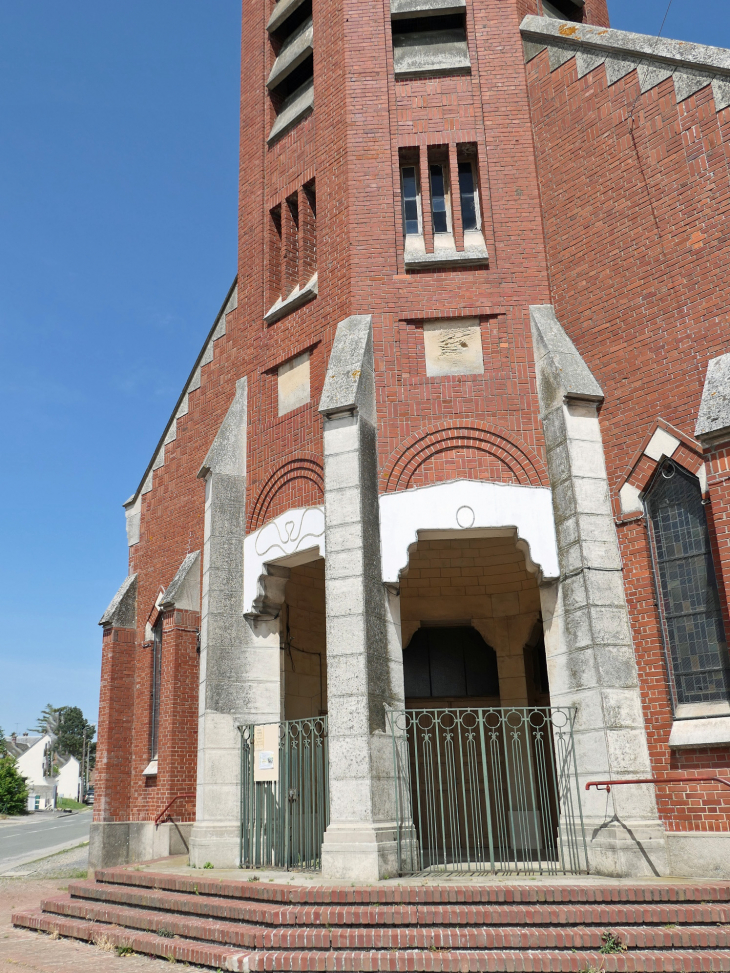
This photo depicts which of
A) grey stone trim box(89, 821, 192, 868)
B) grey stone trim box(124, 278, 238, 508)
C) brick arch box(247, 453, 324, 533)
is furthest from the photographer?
grey stone trim box(124, 278, 238, 508)

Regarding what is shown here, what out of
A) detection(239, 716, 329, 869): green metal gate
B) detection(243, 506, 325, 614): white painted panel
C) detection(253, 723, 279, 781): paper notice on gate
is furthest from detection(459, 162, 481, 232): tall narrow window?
detection(253, 723, 279, 781): paper notice on gate

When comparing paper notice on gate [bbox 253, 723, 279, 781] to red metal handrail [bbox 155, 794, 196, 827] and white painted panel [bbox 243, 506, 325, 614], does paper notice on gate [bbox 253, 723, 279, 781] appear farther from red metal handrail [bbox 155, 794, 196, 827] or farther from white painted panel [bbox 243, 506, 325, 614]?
red metal handrail [bbox 155, 794, 196, 827]

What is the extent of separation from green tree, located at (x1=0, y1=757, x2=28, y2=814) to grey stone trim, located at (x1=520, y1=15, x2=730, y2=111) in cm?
5200

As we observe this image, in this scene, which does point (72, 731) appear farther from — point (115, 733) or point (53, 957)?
point (53, 957)

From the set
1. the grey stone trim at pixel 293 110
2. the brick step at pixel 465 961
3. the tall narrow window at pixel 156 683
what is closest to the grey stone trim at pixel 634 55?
the grey stone trim at pixel 293 110

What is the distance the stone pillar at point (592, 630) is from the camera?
975cm

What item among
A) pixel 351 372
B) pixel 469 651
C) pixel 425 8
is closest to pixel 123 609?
pixel 469 651

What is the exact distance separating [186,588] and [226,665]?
3.66 meters

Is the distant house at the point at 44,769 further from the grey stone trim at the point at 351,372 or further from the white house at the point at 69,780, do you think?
the grey stone trim at the point at 351,372

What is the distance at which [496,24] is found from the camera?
1398 cm

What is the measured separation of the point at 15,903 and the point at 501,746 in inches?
331

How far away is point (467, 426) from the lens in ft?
39.1

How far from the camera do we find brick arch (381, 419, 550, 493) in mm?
11617

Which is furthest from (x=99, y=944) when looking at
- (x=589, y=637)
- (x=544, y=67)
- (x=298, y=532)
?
A: (x=544, y=67)
